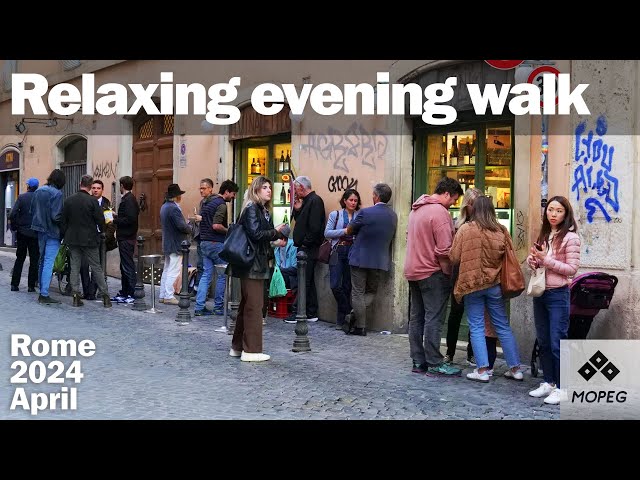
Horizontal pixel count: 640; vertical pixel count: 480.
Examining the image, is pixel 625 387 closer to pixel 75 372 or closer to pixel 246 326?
pixel 246 326

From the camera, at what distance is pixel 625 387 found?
307 inches

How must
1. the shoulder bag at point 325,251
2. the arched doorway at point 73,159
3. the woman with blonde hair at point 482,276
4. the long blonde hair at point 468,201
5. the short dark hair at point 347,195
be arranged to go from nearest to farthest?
the woman with blonde hair at point 482,276
the long blonde hair at point 468,201
the short dark hair at point 347,195
the shoulder bag at point 325,251
the arched doorway at point 73,159

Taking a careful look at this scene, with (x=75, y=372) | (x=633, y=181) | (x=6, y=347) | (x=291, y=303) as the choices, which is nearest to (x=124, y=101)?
(x=291, y=303)

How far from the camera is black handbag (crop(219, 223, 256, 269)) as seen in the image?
8.68 metres

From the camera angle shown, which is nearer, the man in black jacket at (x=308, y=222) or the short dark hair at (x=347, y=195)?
the short dark hair at (x=347, y=195)

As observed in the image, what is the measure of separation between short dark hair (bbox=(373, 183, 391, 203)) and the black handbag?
8.29 ft

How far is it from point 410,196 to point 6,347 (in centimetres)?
503

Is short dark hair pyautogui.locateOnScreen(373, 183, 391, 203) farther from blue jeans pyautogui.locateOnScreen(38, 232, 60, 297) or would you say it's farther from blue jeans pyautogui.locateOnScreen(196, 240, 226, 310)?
blue jeans pyautogui.locateOnScreen(38, 232, 60, 297)

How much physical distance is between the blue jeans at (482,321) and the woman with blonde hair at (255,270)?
2031 millimetres

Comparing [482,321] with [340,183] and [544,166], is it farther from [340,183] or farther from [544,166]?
[340,183]

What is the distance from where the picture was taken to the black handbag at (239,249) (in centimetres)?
868

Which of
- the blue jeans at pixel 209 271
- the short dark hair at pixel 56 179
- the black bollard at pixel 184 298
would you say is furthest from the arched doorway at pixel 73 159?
the black bollard at pixel 184 298

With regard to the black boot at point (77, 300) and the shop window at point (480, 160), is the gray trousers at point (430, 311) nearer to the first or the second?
the shop window at point (480, 160)

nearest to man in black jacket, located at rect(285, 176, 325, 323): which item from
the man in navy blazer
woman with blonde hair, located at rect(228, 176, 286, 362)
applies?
the man in navy blazer
